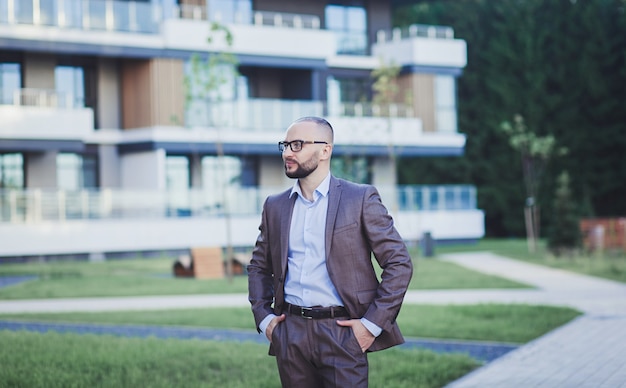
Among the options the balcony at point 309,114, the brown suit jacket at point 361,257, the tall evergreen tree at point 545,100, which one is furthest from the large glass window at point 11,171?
the brown suit jacket at point 361,257

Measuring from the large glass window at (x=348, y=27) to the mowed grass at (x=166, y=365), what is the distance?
2846cm

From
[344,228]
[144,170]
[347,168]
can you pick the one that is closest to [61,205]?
[144,170]

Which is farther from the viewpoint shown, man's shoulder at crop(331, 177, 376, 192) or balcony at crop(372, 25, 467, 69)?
balcony at crop(372, 25, 467, 69)

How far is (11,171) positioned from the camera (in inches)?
1259

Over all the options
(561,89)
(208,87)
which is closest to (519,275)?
(208,87)

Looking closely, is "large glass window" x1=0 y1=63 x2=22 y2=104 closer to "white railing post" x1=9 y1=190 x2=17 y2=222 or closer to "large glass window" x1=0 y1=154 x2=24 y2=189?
"large glass window" x1=0 y1=154 x2=24 y2=189

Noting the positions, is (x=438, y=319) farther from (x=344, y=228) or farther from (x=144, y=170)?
(x=144, y=170)

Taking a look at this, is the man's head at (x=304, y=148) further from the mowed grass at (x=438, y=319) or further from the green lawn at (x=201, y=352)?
the mowed grass at (x=438, y=319)

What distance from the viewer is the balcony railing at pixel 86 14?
30.4 metres

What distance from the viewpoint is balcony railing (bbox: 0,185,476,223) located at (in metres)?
28.8

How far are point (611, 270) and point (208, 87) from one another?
31.4 ft

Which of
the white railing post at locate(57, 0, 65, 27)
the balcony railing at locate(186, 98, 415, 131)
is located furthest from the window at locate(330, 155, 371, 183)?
the white railing post at locate(57, 0, 65, 27)

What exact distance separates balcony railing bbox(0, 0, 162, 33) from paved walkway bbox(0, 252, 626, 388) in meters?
13.4

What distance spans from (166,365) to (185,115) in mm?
23558
